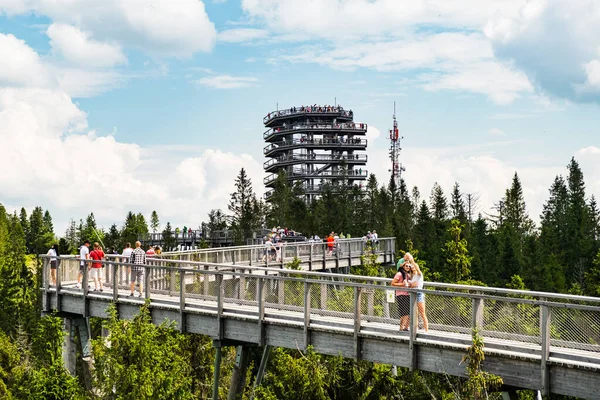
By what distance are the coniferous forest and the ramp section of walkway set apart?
81 centimetres

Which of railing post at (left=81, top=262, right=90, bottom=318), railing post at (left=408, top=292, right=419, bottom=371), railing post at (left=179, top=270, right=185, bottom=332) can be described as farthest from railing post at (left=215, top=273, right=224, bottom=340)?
railing post at (left=81, top=262, right=90, bottom=318)

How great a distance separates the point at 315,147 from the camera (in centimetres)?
11781

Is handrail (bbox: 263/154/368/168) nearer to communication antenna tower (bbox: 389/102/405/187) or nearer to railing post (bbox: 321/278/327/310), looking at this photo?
communication antenna tower (bbox: 389/102/405/187)

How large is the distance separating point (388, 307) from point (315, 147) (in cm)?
10127

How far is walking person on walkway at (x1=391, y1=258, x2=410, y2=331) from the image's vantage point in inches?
648

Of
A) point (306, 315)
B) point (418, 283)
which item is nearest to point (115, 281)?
point (306, 315)

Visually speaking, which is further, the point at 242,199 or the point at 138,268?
the point at 242,199

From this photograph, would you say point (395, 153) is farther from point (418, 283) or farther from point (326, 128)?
point (418, 283)

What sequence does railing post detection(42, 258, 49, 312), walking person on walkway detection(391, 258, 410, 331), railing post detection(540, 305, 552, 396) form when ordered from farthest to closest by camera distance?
1. railing post detection(42, 258, 49, 312)
2. walking person on walkway detection(391, 258, 410, 331)
3. railing post detection(540, 305, 552, 396)

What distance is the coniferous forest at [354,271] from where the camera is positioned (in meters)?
19.8

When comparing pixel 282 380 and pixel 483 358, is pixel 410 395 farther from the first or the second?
pixel 483 358

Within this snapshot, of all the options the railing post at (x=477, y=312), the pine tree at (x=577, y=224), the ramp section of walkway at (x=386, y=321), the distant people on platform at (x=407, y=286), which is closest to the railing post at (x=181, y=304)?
the ramp section of walkway at (x=386, y=321)

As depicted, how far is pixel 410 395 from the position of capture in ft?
78.5

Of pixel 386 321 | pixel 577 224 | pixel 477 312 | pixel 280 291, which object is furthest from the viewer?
pixel 577 224
